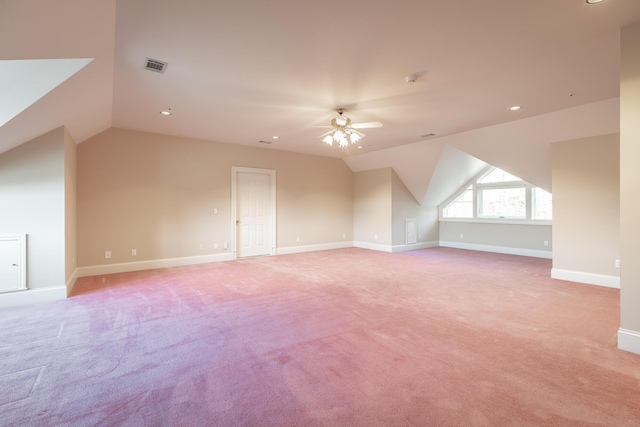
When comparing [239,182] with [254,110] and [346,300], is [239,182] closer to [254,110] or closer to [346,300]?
[254,110]

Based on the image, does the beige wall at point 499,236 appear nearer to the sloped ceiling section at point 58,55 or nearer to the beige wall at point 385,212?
the beige wall at point 385,212

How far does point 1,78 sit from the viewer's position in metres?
2.47

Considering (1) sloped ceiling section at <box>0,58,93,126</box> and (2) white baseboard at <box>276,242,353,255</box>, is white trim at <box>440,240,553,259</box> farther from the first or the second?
(1) sloped ceiling section at <box>0,58,93,126</box>

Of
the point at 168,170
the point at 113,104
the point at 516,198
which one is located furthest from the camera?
the point at 516,198

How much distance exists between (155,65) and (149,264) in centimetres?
399

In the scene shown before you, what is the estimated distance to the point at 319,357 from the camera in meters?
2.34

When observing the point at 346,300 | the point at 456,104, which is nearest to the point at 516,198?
the point at 456,104

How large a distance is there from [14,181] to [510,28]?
569 cm

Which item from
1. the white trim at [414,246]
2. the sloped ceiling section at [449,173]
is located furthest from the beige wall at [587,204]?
the white trim at [414,246]

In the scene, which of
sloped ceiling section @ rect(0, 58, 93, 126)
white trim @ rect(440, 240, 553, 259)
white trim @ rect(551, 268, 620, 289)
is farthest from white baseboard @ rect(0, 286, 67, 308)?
white trim @ rect(440, 240, 553, 259)

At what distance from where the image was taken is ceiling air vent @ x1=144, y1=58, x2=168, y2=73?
281 cm

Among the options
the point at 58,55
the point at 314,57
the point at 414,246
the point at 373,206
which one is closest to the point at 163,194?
the point at 58,55

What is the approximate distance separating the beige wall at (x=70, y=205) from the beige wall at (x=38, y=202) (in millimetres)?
95

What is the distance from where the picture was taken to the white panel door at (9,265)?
3479 mm
